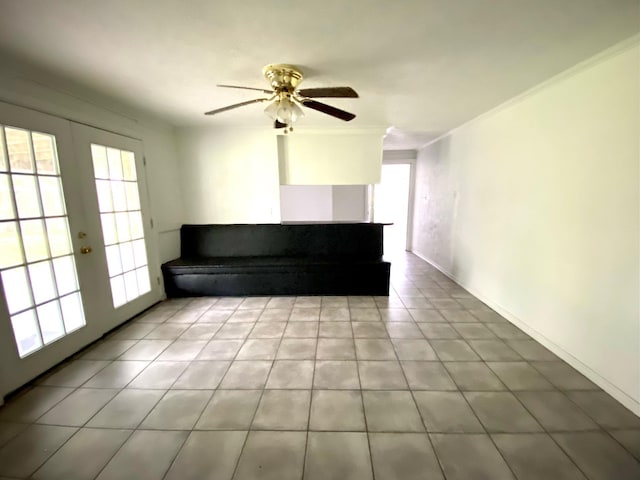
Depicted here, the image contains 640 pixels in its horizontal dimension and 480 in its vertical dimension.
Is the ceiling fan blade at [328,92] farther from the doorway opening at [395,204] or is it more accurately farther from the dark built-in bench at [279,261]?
the doorway opening at [395,204]

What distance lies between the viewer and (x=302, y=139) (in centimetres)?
376

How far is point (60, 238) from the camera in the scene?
216 centimetres

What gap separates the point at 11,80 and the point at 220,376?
8.30ft

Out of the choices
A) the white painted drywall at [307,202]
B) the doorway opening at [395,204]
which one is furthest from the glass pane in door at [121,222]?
the doorway opening at [395,204]

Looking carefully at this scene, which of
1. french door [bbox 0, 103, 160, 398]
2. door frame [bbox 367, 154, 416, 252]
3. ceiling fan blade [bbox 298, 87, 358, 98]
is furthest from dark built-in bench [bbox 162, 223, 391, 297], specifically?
door frame [bbox 367, 154, 416, 252]

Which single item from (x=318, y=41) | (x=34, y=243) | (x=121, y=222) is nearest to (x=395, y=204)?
(x=318, y=41)

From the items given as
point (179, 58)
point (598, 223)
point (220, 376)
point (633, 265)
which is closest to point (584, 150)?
point (598, 223)

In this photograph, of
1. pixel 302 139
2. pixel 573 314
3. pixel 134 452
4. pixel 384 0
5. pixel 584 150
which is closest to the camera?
pixel 384 0

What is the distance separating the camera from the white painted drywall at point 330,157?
376 cm

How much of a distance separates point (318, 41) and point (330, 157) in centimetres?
224

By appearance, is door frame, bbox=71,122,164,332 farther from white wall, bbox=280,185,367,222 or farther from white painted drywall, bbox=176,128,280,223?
white wall, bbox=280,185,367,222

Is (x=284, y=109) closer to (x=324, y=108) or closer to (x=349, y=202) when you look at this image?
(x=324, y=108)

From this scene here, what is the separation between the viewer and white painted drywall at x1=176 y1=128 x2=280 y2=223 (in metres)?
3.72

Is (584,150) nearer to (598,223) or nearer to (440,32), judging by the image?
→ (598,223)
